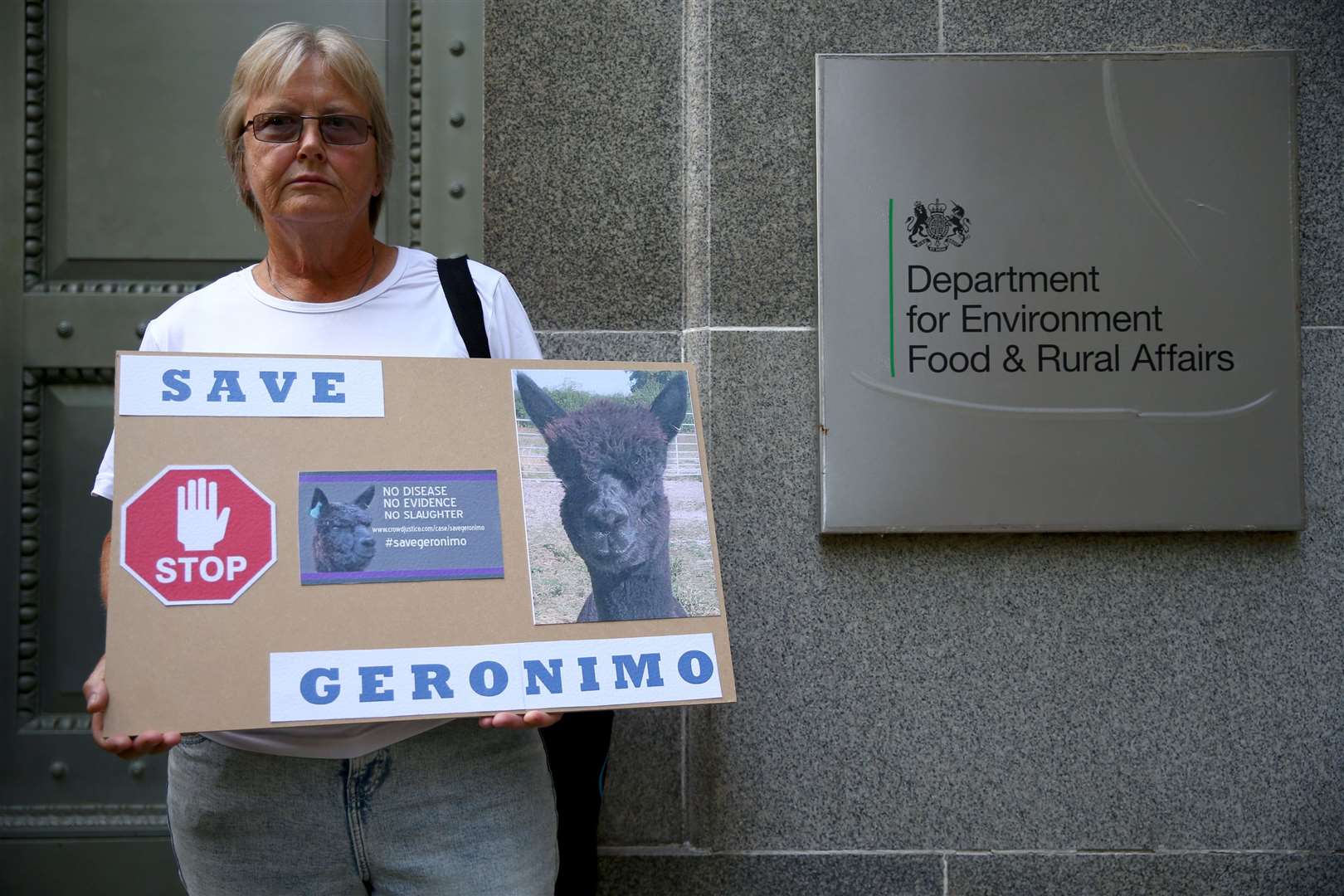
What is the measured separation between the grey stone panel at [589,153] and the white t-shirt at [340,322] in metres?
0.93

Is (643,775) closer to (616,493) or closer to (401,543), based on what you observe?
(616,493)

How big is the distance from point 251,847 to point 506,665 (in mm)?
591

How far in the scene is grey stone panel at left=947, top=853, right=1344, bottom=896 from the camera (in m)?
3.07

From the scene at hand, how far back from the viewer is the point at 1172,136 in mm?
3074

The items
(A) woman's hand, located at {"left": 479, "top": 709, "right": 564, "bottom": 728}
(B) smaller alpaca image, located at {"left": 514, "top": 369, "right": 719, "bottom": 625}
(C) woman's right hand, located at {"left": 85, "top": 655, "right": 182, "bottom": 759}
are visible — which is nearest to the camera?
(C) woman's right hand, located at {"left": 85, "top": 655, "right": 182, "bottom": 759}

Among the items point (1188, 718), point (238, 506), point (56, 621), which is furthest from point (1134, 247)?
point (56, 621)

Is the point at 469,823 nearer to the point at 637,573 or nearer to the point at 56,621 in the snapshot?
the point at 637,573

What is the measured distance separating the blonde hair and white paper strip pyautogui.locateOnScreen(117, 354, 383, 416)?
49 centimetres

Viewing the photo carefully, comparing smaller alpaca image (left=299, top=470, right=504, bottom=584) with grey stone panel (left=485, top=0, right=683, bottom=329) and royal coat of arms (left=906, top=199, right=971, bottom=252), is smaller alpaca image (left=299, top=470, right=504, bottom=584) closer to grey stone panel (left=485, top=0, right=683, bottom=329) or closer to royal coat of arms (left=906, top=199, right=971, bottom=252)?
grey stone panel (left=485, top=0, right=683, bottom=329)

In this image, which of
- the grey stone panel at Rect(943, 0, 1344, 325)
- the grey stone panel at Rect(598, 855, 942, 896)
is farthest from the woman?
the grey stone panel at Rect(943, 0, 1344, 325)

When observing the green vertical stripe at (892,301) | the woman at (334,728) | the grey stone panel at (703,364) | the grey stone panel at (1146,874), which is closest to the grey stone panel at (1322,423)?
the grey stone panel at (1146,874)

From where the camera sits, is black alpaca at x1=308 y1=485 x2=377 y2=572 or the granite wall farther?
the granite wall

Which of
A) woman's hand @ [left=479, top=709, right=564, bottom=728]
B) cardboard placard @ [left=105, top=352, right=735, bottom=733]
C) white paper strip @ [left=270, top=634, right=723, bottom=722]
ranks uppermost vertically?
cardboard placard @ [left=105, top=352, right=735, bottom=733]

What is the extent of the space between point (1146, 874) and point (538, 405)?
229 cm
